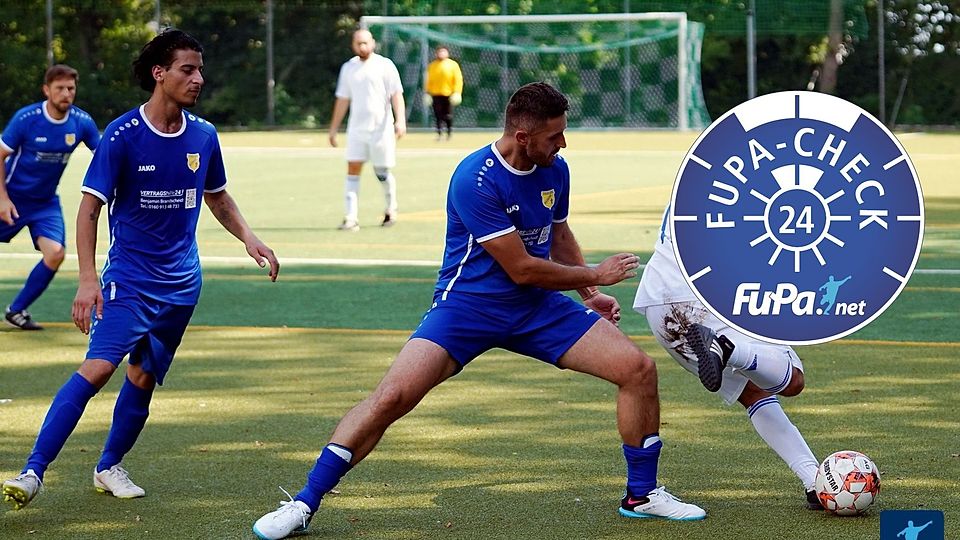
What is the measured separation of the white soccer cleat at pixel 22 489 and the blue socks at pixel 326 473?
105cm

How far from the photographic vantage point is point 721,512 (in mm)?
6109

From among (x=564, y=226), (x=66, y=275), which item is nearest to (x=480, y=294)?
(x=564, y=226)

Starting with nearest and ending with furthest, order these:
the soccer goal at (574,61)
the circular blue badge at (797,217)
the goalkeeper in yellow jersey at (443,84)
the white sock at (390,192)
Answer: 1. the circular blue badge at (797,217)
2. the white sock at (390,192)
3. the goalkeeper in yellow jersey at (443,84)
4. the soccer goal at (574,61)

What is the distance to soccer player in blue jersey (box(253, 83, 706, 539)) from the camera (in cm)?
579

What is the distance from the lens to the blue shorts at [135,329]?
635 centimetres

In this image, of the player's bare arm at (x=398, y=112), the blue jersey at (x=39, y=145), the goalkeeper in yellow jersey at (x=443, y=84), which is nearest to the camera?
the blue jersey at (x=39, y=145)

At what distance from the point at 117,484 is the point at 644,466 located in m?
2.17

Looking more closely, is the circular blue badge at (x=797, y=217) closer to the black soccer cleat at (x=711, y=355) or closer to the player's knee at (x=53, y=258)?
the black soccer cleat at (x=711, y=355)

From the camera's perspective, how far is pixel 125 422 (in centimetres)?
664

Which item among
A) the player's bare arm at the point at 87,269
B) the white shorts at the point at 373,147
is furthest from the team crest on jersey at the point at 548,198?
the white shorts at the point at 373,147

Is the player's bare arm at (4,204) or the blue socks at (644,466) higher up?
the player's bare arm at (4,204)

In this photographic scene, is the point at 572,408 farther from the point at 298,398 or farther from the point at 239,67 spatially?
the point at 239,67

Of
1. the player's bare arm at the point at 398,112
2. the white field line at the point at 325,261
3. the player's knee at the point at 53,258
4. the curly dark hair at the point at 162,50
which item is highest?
the curly dark hair at the point at 162,50

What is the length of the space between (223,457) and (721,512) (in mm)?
2381
